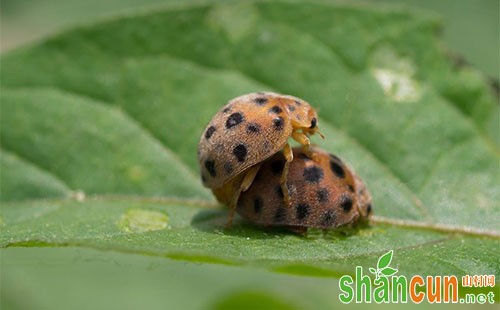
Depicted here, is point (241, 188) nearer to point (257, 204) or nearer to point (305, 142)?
point (257, 204)

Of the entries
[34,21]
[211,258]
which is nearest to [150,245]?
[211,258]

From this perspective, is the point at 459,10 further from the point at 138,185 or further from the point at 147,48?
the point at 138,185

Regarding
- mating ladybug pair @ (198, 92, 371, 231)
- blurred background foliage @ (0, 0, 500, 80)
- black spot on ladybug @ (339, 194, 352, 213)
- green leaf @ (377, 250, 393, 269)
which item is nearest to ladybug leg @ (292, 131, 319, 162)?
mating ladybug pair @ (198, 92, 371, 231)

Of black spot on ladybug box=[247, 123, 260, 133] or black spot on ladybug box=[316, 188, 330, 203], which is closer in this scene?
black spot on ladybug box=[247, 123, 260, 133]

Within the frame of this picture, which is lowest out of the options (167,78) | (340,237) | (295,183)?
(340,237)

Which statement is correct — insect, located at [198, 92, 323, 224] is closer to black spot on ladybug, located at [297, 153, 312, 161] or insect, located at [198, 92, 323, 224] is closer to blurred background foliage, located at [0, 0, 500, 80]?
black spot on ladybug, located at [297, 153, 312, 161]

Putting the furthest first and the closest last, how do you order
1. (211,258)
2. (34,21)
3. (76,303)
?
(34,21) → (76,303) → (211,258)

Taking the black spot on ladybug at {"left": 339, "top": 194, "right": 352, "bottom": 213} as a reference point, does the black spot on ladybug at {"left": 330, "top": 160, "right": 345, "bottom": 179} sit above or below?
above
